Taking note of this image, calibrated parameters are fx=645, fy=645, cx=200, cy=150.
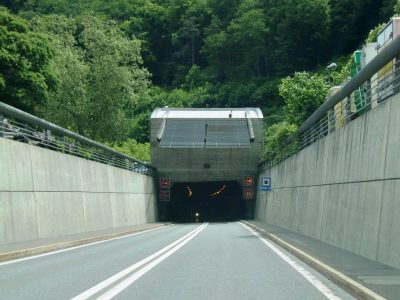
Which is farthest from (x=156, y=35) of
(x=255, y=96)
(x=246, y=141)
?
(x=246, y=141)

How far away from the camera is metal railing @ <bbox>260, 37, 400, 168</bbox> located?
13.4m

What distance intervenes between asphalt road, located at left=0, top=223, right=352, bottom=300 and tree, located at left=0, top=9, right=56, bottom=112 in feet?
82.5

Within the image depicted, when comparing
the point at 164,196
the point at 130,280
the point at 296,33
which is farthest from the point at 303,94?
the point at 296,33

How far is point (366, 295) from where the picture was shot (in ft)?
27.7

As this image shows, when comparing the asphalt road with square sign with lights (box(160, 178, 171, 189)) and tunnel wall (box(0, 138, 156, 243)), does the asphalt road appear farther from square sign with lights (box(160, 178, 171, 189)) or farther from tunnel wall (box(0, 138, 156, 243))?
square sign with lights (box(160, 178, 171, 189))

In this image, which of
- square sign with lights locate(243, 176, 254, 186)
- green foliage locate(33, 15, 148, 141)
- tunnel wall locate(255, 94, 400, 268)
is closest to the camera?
tunnel wall locate(255, 94, 400, 268)

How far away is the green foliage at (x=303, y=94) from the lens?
156 ft

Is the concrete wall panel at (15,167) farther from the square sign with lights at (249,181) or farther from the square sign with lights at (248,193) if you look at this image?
the square sign with lights at (249,181)

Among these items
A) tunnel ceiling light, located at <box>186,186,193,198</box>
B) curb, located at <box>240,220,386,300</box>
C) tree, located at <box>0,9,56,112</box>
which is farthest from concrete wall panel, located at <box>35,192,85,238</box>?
tunnel ceiling light, located at <box>186,186,193,198</box>

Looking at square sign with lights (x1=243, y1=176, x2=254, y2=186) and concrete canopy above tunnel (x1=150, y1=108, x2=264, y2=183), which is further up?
concrete canopy above tunnel (x1=150, y1=108, x2=264, y2=183)

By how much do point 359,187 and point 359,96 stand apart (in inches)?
242

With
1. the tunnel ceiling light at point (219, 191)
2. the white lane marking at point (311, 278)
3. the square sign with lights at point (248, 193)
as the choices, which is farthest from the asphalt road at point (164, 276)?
the tunnel ceiling light at point (219, 191)

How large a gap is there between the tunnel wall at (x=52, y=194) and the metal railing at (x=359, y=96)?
31.6 feet

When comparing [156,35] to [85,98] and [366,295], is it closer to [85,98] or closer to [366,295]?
[85,98]
